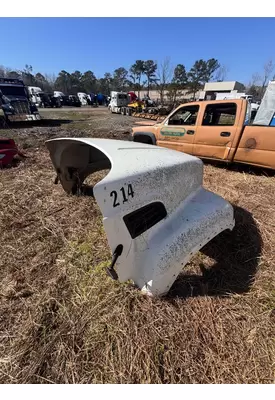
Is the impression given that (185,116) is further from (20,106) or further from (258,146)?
(20,106)

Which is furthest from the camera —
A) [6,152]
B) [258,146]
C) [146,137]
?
[146,137]

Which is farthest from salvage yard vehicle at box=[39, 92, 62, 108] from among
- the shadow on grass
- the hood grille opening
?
the hood grille opening

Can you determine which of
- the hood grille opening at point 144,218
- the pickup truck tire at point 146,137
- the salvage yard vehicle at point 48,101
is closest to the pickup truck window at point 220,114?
the pickup truck tire at point 146,137

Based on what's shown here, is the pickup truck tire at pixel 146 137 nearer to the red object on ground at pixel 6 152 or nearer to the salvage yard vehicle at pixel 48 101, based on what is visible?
the red object on ground at pixel 6 152

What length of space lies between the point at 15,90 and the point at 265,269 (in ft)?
53.8

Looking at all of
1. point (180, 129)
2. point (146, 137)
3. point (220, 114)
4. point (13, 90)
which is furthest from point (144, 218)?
point (13, 90)

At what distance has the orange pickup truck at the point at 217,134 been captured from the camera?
4.32 metres

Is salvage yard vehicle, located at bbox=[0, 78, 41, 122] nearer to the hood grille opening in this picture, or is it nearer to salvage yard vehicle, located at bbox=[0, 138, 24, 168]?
salvage yard vehicle, located at bbox=[0, 138, 24, 168]

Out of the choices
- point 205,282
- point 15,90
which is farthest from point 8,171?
point 15,90

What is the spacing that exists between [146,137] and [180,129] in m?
1.05

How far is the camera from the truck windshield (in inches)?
497

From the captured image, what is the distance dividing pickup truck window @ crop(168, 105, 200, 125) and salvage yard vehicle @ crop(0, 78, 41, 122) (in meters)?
11.4

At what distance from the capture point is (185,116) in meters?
5.47

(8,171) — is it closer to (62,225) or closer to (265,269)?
(62,225)
